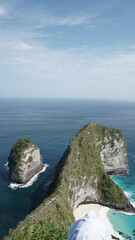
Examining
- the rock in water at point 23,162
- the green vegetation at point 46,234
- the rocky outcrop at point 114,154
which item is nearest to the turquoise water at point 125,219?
the rocky outcrop at point 114,154

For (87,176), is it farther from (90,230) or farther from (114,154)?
(90,230)

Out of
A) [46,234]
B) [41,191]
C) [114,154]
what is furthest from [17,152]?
[46,234]

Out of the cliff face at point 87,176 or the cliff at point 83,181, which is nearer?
the cliff at point 83,181

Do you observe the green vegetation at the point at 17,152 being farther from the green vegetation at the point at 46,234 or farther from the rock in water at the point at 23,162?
the green vegetation at the point at 46,234

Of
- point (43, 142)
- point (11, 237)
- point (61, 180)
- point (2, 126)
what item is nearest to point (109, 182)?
point (61, 180)

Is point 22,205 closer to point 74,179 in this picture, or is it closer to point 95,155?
point 74,179

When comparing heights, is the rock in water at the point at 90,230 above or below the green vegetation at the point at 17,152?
above
